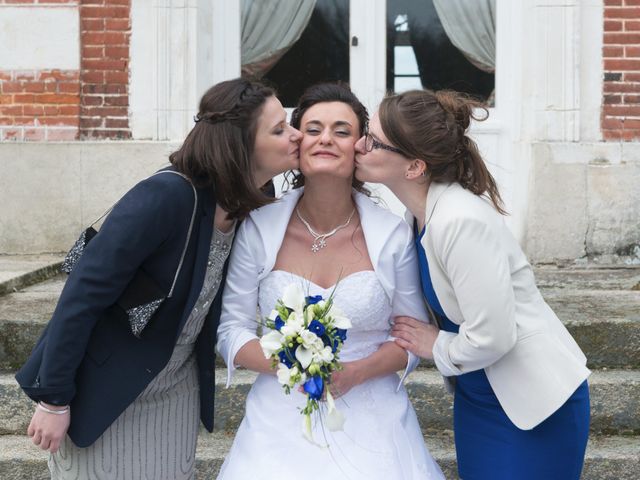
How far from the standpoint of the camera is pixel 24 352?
4.76m

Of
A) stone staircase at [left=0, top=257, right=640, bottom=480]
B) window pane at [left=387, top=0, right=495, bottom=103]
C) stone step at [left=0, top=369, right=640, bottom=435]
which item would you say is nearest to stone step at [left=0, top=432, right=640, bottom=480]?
stone staircase at [left=0, top=257, right=640, bottom=480]

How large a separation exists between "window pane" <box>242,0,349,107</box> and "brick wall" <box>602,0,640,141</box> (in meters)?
1.91

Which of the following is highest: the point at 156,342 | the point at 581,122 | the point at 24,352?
the point at 581,122

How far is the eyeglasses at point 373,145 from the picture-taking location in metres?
3.07

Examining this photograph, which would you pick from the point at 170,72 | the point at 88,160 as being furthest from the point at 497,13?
the point at 88,160

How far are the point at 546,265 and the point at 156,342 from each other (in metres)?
4.32

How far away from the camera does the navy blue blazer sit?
2816mm

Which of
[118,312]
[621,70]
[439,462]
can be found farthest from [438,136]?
[621,70]

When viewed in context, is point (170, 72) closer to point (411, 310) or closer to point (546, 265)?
point (546, 265)

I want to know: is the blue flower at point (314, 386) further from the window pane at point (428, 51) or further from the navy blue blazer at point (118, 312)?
the window pane at point (428, 51)

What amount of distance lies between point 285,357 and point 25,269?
12.3 feet

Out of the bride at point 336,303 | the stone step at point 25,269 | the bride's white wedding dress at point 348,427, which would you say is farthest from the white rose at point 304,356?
the stone step at point 25,269

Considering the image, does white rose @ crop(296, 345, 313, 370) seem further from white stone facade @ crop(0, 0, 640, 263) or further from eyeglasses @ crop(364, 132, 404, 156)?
white stone facade @ crop(0, 0, 640, 263)

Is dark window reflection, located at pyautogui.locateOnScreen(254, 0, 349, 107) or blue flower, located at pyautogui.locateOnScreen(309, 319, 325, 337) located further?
dark window reflection, located at pyautogui.locateOnScreen(254, 0, 349, 107)
